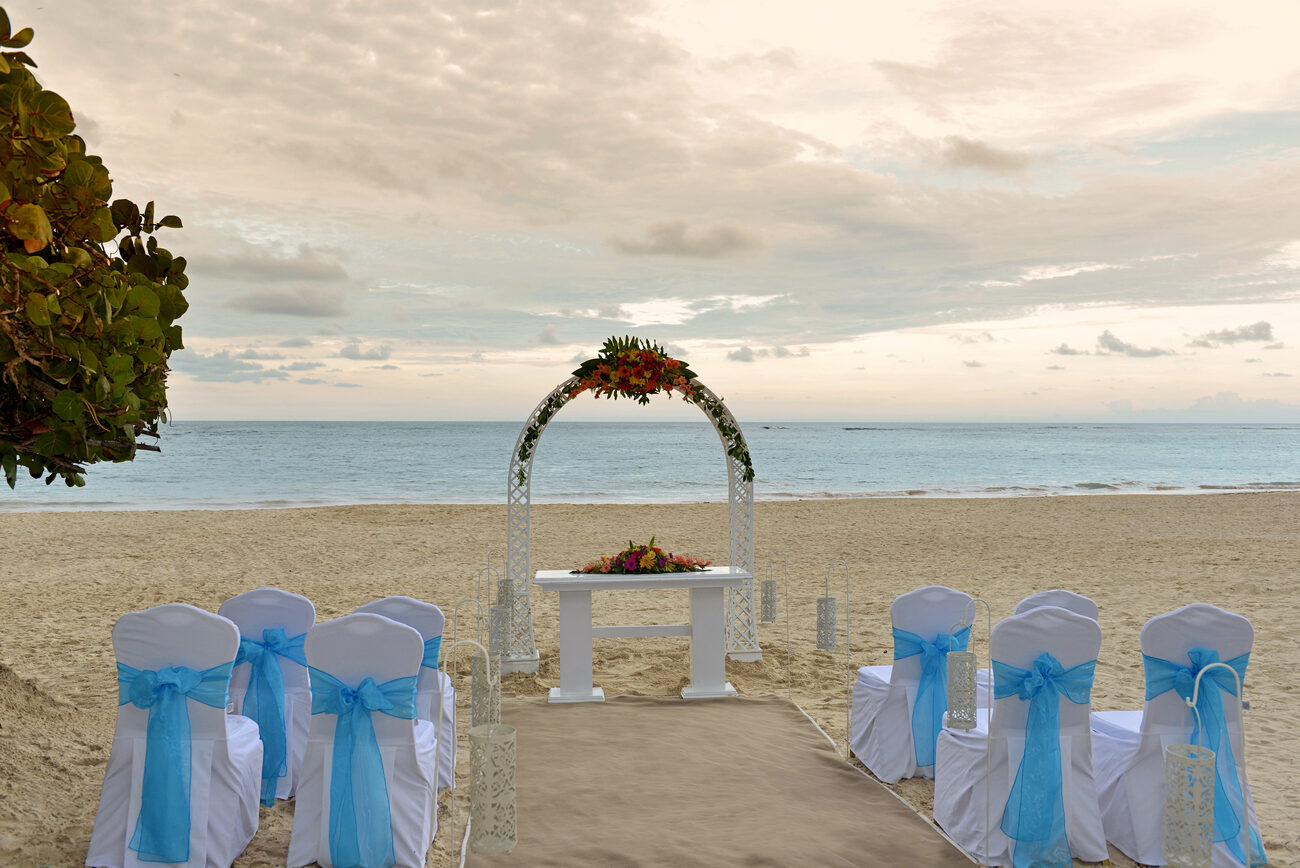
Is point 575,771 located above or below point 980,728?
below

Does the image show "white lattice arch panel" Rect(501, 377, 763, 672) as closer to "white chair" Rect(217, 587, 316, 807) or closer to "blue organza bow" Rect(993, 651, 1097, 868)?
"white chair" Rect(217, 587, 316, 807)

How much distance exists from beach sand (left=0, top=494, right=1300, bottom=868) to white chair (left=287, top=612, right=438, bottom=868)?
43 cm

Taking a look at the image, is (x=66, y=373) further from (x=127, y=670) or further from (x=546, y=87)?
(x=546, y=87)

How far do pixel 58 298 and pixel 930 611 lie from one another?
4195 millimetres

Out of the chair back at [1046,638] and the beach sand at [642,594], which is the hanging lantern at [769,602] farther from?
the chair back at [1046,638]

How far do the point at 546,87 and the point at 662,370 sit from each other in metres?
5.57

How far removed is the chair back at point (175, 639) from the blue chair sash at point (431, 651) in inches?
41.1

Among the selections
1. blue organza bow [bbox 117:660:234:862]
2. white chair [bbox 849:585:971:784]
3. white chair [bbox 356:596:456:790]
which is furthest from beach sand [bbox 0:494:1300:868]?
white chair [bbox 356:596:456:790]

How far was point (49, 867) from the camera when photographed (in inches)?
143

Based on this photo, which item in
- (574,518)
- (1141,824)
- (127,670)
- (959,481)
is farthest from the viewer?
(959,481)

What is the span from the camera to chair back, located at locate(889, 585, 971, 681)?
4.68m

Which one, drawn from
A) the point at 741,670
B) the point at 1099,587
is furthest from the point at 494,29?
the point at 1099,587

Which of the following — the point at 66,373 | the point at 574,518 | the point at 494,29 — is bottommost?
the point at 574,518

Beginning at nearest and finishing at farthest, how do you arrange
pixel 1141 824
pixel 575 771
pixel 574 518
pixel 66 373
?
pixel 66 373 → pixel 1141 824 → pixel 575 771 → pixel 574 518
